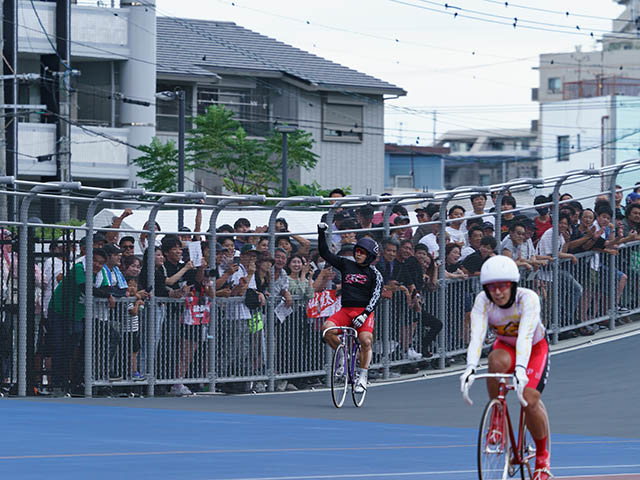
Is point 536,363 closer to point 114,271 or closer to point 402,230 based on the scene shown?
point 114,271

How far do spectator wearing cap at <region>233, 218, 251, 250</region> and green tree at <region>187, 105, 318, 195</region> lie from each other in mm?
29489

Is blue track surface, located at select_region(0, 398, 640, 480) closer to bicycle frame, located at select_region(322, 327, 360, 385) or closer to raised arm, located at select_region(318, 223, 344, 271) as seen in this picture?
bicycle frame, located at select_region(322, 327, 360, 385)

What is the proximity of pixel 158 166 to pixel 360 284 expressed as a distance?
102 feet

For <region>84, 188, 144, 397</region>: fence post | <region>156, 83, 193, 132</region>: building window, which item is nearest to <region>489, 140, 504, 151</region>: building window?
<region>156, 83, 193, 132</region>: building window

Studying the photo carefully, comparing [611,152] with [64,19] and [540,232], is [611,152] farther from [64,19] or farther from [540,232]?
[540,232]

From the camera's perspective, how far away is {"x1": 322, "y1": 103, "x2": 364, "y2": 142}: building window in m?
57.7

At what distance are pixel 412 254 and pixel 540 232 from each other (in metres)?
2.56

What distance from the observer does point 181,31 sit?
57719 mm

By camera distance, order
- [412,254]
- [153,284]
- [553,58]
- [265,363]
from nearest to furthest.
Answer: [153,284] → [265,363] → [412,254] → [553,58]

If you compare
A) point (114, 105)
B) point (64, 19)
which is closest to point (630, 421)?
point (64, 19)

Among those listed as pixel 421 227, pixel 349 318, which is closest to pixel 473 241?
pixel 421 227

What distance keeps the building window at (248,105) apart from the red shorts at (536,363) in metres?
45.8

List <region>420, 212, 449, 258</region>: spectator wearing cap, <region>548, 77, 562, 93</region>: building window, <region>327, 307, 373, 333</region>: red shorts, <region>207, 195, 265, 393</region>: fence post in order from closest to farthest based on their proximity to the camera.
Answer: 1. <region>327, 307, 373, 333</region>: red shorts
2. <region>207, 195, 265, 393</region>: fence post
3. <region>420, 212, 449, 258</region>: spectator wearing cap
4. <region>548, 77, 562, 93</region>: building window

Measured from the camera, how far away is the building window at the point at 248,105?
54.9 meters
